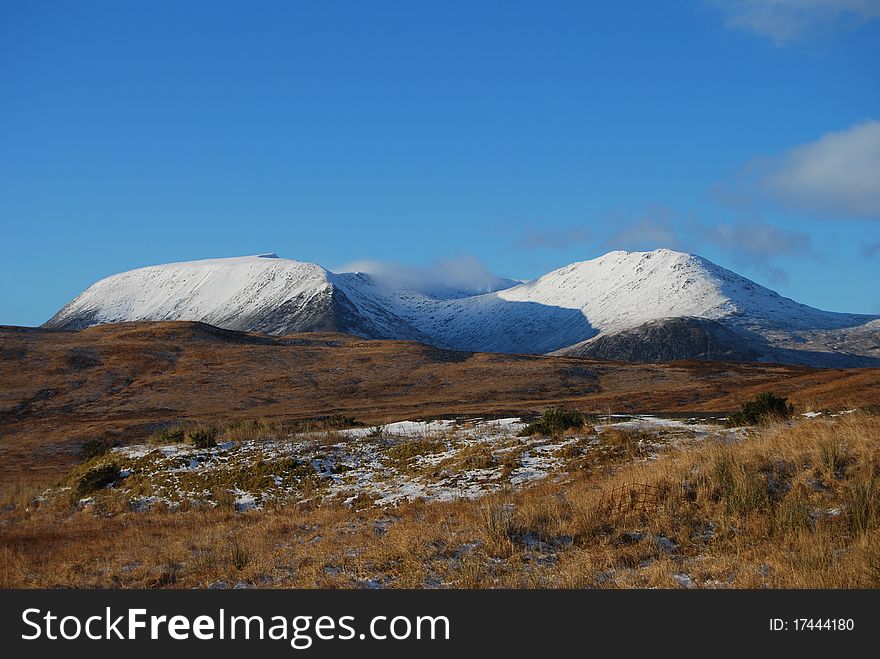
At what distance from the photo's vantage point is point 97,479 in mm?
20031

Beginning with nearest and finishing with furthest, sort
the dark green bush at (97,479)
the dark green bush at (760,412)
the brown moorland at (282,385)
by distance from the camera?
the dark green bush at (97,479) → the dark green bush at (760,412) → the brown moorland at (282,385)

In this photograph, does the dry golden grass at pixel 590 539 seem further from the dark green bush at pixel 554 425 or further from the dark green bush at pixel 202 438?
the dark green bush at pixel 202 438

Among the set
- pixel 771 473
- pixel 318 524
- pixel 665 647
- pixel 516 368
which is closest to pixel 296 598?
pixel 665 647

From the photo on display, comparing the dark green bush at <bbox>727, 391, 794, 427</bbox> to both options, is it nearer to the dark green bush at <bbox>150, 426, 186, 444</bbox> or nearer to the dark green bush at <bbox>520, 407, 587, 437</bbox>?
the dark green bush at <bbox>520, 407, 587, 437</bbox>

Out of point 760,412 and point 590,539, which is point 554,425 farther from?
point 590,539

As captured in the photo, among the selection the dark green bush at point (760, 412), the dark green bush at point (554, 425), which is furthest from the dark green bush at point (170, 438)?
the dark green bush at point (760, 412)

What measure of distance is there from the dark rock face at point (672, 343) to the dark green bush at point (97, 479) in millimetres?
152085

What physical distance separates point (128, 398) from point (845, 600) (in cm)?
6265

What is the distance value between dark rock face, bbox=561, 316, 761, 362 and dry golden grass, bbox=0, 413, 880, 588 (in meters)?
156

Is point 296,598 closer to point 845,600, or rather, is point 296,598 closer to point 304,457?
point 845,600

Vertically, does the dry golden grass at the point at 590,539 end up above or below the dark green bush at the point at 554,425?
below

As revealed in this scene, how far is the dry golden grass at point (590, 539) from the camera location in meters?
8.90

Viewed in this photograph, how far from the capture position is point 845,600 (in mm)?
7387

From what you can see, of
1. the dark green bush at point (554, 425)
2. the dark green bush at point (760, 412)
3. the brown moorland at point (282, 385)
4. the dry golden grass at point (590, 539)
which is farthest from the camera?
the brown moorland at point (282, 385)
